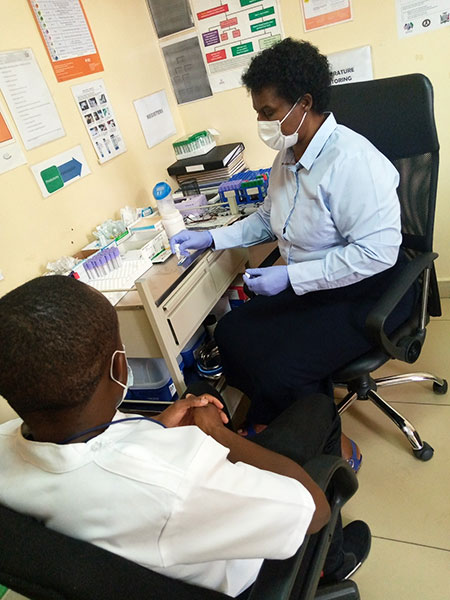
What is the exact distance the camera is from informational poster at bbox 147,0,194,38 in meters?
1.96

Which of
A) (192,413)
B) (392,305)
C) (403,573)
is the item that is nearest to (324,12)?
(392,305)

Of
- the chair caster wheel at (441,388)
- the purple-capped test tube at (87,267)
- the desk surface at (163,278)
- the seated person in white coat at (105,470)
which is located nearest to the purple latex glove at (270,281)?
the desk surface at (163,278)

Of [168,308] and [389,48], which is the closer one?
[168,308]

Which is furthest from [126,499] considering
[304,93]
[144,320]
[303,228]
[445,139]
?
[445,139]

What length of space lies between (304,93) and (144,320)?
32.8 inches

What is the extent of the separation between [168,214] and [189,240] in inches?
6.8

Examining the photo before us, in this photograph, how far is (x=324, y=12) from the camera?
177 cm

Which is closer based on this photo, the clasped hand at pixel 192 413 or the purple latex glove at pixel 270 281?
the clasped hand at pixel 192 413

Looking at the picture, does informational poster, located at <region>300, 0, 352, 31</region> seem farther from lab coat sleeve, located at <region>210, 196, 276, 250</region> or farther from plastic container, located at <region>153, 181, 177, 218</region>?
plastic container, located at <region>153, 181, 177, 218</region>

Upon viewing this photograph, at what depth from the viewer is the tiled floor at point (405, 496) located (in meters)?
1.21

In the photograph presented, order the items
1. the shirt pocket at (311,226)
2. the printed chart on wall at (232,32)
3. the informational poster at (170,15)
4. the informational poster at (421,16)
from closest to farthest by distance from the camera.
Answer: the shirt pocket at (311,226) < the informational poster at (421,16) < the printed chart on wall at (232,32) < the informational poster at (170,15)

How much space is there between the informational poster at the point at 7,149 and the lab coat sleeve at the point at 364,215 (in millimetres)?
1072

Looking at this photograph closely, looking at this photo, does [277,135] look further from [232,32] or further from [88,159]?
[232,32]

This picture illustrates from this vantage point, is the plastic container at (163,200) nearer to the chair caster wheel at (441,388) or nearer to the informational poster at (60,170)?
the informational poster at (60,170)
